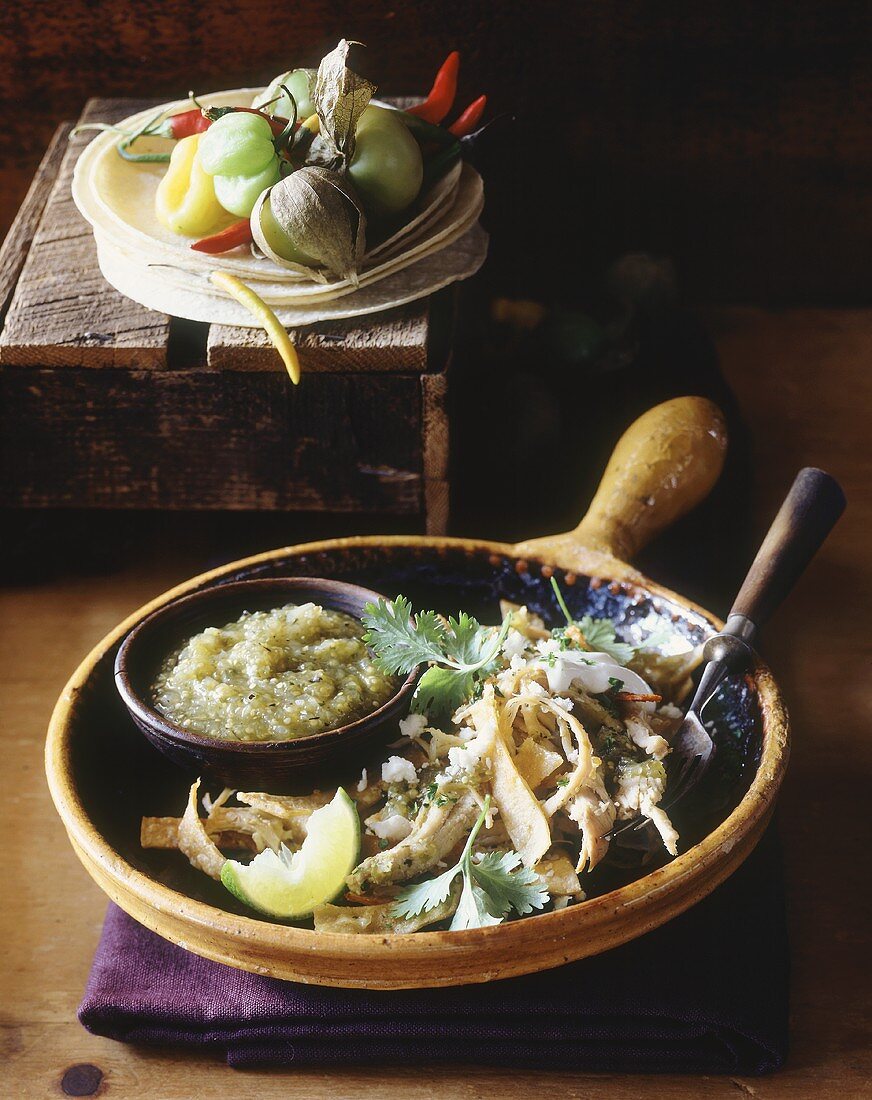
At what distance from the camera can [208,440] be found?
5.16ft

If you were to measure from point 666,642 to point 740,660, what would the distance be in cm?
11

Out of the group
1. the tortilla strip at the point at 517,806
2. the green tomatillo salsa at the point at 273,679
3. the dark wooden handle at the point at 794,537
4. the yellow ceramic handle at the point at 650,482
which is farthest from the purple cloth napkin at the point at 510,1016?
the yellow ceramic handle at the point at 650,482

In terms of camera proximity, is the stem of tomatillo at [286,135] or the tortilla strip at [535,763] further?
the stem of tomatillo at [286,135]

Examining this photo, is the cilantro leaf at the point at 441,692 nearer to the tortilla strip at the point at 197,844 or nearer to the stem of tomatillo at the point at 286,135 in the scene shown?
the tortilla strip at the point at 197,844

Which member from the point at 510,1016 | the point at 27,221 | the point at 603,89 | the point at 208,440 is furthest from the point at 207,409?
the point at 603,89

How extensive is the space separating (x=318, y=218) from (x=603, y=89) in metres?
0.89

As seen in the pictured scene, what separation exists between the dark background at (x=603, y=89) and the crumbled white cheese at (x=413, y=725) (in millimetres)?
1227

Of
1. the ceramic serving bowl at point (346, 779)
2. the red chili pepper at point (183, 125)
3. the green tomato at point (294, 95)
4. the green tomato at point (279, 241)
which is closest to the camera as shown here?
the ceramic serving bowl at point (346, 779)

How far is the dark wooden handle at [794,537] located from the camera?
1.23 m

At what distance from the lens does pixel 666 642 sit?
4.12ft

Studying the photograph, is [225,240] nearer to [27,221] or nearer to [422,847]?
[27,221]

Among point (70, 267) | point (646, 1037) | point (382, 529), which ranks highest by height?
point (70, 267)

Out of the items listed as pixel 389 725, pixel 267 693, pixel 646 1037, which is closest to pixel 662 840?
pixel 646 1037

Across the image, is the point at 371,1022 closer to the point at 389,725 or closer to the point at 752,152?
the point at 389,725
